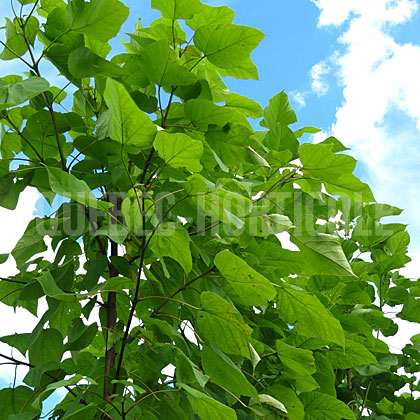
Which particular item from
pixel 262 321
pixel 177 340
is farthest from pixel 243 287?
pixel 262 321

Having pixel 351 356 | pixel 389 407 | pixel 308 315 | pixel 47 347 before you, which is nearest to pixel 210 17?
pixel 308 315

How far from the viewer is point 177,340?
920 millimetres

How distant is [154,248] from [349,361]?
0.69 meters

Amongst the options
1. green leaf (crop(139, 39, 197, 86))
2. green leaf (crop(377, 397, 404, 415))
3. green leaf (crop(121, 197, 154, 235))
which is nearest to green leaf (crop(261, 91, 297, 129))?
green leaf (crop(139, 39, 197, 86))

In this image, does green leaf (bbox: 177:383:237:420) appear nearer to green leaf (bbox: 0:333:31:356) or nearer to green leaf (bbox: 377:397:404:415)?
green leaf (bbox: 0:333:31:356)

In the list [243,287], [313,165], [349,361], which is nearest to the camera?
[243,287]

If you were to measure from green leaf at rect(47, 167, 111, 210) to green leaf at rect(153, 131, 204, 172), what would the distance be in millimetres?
129

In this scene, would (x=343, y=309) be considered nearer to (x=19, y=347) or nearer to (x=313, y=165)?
(x=313, y=165)

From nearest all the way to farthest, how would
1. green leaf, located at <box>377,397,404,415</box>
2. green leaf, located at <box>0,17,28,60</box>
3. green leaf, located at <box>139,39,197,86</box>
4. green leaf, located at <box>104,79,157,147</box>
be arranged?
green leaf, located at <box>104,79,157,147</box>
green leaf, located at <box>139,39,197,86</box>
green leaf, located at <box>0,17,28,60</box>
green leaf, located at <box>377,397,404,415</box>

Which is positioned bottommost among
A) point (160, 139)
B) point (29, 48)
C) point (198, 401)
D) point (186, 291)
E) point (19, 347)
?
point (198, 401)

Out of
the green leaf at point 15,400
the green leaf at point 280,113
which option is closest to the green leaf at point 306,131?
the green leaf at point 280,113

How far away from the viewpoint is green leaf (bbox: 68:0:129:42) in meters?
0.94

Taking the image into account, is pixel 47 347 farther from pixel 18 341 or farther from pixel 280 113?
pixel 280 113

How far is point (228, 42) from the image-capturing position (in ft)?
3.37
